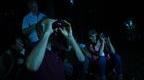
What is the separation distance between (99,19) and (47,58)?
9.94 m

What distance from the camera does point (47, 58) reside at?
3.34m

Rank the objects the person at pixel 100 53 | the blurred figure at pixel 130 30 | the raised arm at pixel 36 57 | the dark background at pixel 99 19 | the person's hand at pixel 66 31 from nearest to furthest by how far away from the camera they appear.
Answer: the raised arm at pixel 36 57 → the person's hand at pixel 66 31 → the person at pixel 100 53 → the dark background at pixel 99 19 → the blurred figure at pixel 130 30

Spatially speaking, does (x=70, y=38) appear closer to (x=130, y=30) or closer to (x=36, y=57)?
(x=36, y=57)

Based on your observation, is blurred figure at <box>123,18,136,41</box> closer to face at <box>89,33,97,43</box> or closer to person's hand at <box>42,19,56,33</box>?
face at <box>89,33,97,43</box>

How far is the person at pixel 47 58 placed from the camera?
10.4 feet

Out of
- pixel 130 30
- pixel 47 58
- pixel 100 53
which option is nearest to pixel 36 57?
pixel 47 58

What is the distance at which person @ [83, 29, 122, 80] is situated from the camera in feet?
24.3

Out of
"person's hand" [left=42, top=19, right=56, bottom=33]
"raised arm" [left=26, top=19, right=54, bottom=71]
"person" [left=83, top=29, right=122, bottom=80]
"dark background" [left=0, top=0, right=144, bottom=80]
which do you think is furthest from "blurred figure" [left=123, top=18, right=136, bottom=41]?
"raised arm" [left=26, top=19, right=54, bottom=71]

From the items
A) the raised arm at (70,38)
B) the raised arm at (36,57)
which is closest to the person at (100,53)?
the raised arm at (70,38)

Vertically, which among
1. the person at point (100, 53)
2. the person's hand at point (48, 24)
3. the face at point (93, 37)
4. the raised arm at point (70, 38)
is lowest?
the person at point (100, 53)

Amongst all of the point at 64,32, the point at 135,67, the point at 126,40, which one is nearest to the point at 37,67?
the point at 64,32

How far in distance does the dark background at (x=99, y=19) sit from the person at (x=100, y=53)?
81cm

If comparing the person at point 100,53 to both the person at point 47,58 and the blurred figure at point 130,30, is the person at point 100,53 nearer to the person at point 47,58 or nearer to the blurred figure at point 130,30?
the person at point 47,58

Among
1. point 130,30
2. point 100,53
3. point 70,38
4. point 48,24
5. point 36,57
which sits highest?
point 48,24
